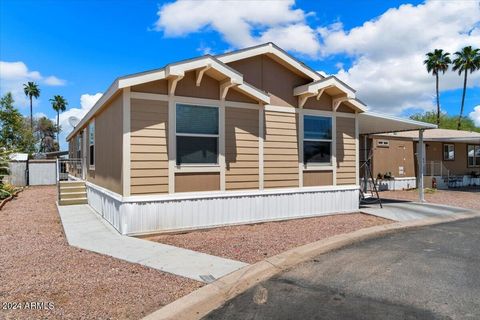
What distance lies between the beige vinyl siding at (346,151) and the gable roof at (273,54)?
1.61 m

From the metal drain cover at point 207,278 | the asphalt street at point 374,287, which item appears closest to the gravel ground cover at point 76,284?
the metal drain cover at point 207,278

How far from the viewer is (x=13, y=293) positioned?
13.5 feet

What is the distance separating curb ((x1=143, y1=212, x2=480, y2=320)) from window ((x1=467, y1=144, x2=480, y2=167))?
1916cm

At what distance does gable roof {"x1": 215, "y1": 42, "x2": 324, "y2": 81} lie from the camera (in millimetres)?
8293

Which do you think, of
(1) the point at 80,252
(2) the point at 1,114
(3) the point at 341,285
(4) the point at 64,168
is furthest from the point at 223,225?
(2) the point at 1,114

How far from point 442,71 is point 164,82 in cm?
4015

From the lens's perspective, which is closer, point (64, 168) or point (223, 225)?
point (223, 225)

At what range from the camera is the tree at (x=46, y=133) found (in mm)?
50406

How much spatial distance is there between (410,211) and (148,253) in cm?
817

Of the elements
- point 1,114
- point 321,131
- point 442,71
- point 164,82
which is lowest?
point 321,131

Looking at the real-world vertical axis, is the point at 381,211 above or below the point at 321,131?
below

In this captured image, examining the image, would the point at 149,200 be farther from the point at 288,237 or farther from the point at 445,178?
the point at 445,178

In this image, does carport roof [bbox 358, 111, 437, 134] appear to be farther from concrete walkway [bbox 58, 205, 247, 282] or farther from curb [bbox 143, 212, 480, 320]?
concrete walkway [bbox 58, 205, 247, 282]

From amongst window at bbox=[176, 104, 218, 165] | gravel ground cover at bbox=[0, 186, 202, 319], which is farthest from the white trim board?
gravel ground cover at bbox=[0, 186, 202, 319]
